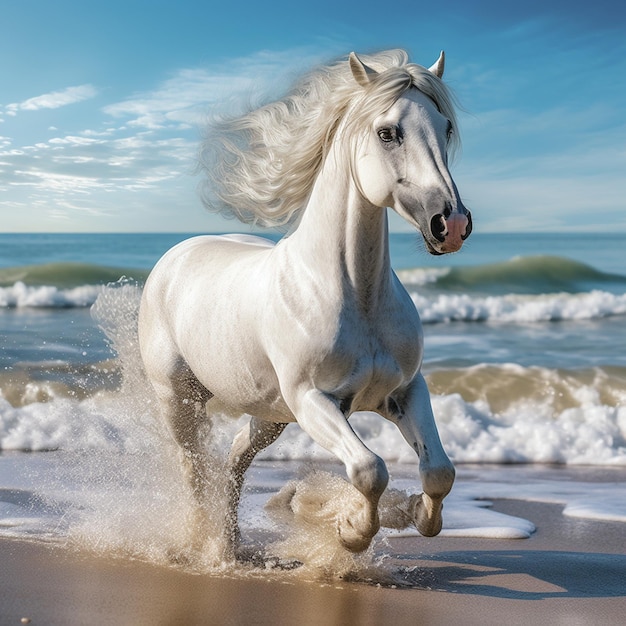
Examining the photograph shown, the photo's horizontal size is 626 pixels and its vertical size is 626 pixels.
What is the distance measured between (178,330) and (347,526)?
1.27 metres

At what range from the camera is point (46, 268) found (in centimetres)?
1745

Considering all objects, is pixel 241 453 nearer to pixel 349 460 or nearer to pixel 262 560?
pixel 262 560

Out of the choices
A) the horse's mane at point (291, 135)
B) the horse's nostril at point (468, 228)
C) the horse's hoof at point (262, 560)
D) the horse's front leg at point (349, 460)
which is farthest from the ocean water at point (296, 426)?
the horse's front leg at point (349, 460)

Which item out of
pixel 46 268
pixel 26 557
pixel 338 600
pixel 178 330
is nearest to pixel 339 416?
pixel 338 600

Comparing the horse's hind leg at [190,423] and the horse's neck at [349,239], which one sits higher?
the horse's neck at [349,239]

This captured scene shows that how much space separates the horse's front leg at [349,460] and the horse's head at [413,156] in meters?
0.65

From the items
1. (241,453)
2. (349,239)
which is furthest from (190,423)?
(349,239)

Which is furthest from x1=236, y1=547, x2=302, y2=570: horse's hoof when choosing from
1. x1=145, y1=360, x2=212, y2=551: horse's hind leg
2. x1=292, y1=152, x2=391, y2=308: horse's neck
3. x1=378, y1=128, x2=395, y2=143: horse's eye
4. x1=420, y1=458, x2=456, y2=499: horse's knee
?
x1=378, y1=128, x2=395, y2=143: horse's eye

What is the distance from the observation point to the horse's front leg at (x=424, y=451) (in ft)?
10.5

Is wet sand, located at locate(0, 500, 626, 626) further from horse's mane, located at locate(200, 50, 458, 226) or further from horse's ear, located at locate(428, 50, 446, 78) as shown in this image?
A: horse's ear, located at locate(428, 50, 446, 78)

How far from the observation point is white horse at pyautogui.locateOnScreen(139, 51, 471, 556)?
2967mm

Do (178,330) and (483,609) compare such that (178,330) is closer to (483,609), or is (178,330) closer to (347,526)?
(347,526)

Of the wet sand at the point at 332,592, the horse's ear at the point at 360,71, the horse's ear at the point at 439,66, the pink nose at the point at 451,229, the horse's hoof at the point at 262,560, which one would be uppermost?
the horse's ear at the point at 439,66

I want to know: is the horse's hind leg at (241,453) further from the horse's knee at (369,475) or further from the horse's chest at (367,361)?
the horse's knee at (369,475)
